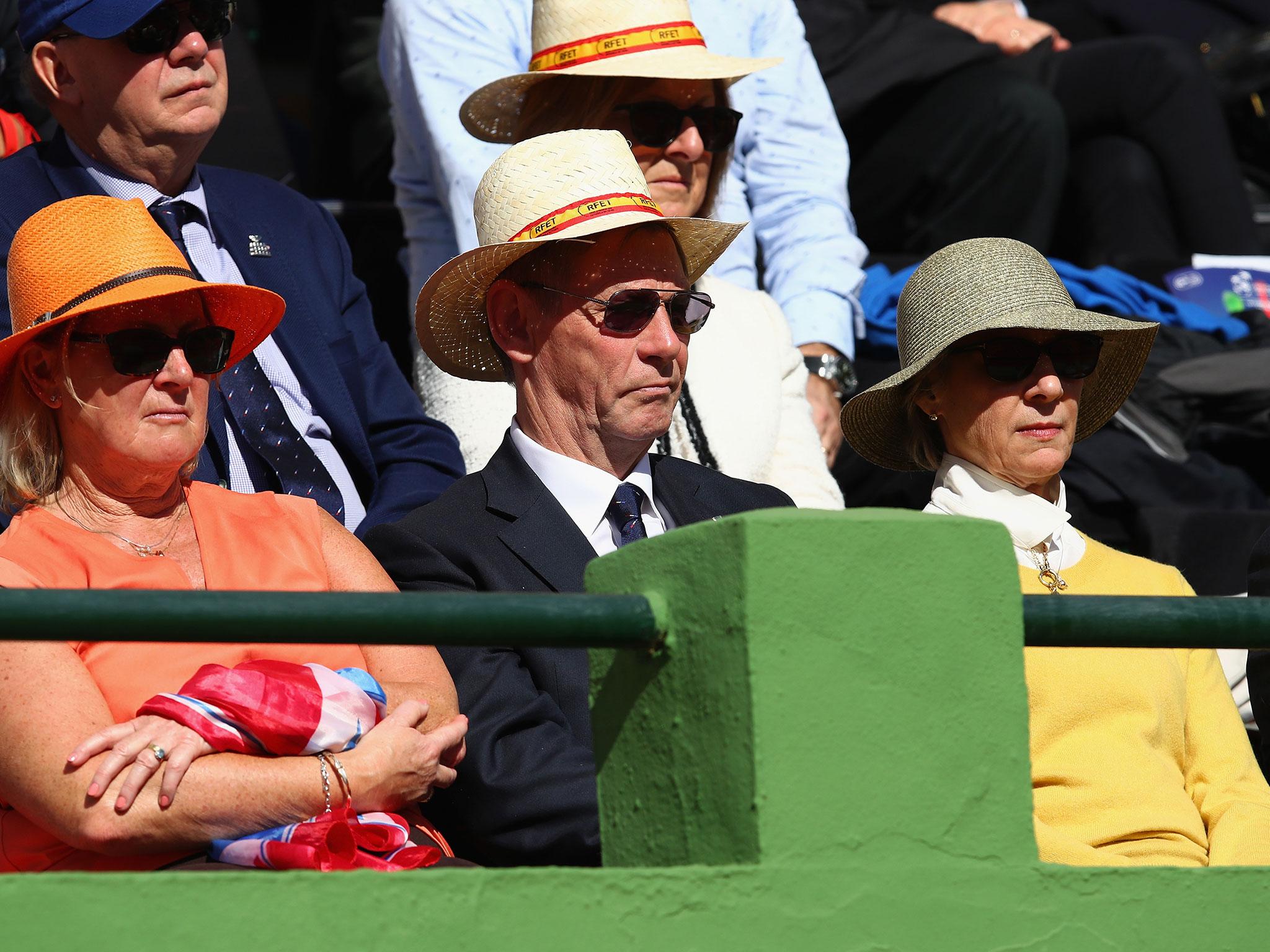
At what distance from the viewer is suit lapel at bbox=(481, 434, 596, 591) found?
9.37 feet

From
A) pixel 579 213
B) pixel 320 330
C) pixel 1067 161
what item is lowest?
pixel 1067 161

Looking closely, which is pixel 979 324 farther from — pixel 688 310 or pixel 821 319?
Result: pixel 821 319

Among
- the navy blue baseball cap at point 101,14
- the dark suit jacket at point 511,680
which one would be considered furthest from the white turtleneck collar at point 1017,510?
the navy blue baseball cap at point 101,14

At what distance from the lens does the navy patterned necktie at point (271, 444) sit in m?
3.41

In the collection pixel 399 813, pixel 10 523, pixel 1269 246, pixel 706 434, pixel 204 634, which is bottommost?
pixel 1269 246

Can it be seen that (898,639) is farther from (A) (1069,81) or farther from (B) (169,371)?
(A) (1069,81)

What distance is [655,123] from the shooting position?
390 cm

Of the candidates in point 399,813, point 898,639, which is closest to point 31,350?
point 399,813

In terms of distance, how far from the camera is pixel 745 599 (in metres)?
1.66

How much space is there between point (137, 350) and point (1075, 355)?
1.71 metres

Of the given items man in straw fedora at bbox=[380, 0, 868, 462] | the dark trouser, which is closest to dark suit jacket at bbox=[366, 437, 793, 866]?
man in straw fedora at bbox=[380, 0, 868, 462]

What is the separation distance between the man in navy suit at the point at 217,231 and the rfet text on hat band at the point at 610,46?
0.73 metres

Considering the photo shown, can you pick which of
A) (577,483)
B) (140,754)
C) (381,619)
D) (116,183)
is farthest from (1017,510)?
(116,183)

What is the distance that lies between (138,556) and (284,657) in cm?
30
